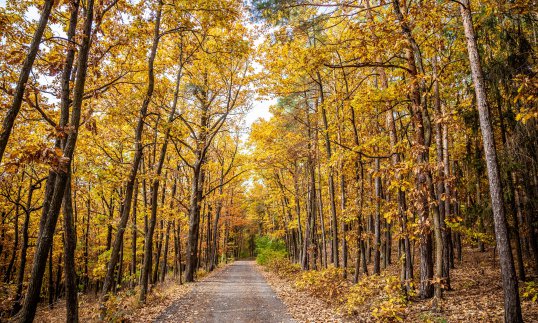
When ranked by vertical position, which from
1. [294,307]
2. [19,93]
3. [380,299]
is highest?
[19,93]

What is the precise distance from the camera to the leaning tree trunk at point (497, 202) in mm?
5770

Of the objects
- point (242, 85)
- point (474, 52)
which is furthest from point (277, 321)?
point (242, 85)

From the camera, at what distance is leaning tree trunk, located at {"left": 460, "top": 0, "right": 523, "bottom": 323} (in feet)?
18.9

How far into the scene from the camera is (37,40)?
17.2ft

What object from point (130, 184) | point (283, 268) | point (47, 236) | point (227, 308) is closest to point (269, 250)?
point (283, 268)

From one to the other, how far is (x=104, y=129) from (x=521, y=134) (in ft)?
50.8

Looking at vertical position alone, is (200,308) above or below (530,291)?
below

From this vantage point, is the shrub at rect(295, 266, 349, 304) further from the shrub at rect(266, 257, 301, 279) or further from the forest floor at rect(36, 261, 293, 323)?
the shrub at rect(266, 257, 301, 279)

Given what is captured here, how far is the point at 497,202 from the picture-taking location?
6090mm

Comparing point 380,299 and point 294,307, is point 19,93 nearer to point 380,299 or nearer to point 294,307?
point 380,299

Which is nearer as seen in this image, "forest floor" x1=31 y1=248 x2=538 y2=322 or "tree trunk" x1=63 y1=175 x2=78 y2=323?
"tree trunk" x1=63 y1=175 x2=78 y2=323

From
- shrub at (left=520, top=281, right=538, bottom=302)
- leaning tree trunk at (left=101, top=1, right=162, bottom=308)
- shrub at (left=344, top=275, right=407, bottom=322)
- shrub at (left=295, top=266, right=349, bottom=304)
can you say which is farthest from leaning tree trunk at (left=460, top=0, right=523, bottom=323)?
leaning tree trunk at (left=101, top=1, right=162, bottom=308)

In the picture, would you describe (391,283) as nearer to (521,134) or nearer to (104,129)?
(521,134)

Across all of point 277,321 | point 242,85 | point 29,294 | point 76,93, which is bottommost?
point 277,321
